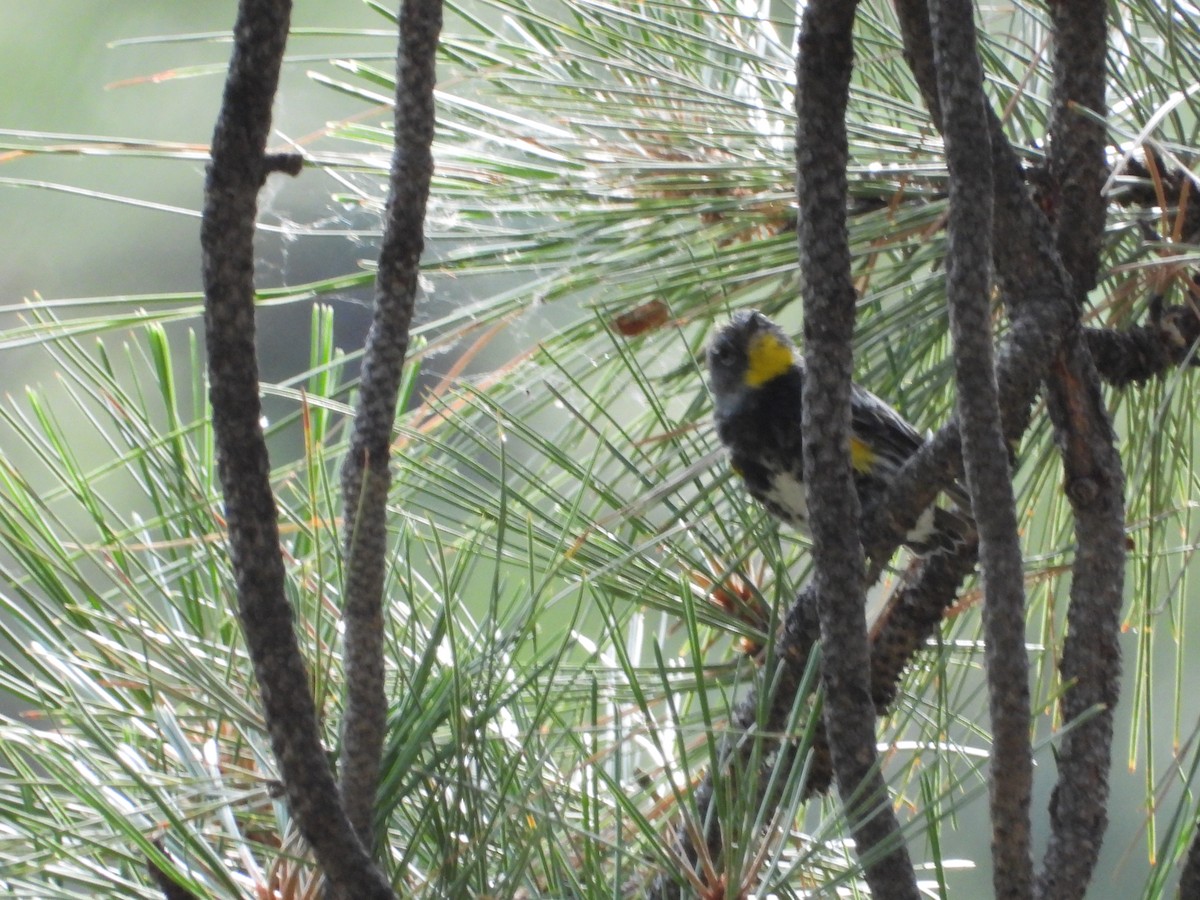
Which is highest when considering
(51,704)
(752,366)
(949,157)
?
(949,157)

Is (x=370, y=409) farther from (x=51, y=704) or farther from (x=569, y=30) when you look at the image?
(x=569, y=30)

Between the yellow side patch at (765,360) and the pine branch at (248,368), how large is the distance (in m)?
0.62

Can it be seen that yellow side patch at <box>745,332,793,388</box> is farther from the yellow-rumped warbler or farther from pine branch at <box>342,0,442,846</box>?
pine branch at <box>342,0,442,846</box>

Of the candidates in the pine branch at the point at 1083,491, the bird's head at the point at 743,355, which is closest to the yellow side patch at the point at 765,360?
the bird's head at the point at 743,355

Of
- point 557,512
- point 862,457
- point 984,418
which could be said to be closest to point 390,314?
point 984,418

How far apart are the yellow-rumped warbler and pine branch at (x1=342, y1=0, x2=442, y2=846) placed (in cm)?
40

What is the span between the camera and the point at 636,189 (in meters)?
0.70

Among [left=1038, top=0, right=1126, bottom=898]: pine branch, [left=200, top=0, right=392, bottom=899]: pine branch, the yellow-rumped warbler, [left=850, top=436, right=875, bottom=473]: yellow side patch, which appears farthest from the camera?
[left=850, top=436, right=875, bottom=473]: yellow side patch

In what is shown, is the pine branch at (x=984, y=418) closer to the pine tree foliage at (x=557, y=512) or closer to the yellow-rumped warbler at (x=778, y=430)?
the pine tree foliage at (x=557, y=512)

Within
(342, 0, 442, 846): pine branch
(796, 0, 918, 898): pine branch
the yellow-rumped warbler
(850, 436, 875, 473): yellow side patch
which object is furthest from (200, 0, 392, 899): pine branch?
(850, 436, 875, 473): yellow side patch

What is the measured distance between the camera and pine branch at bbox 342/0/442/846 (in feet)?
1.12

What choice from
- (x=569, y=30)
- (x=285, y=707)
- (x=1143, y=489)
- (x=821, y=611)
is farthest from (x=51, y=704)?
(x=1143, y=489)

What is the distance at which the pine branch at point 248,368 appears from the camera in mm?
299

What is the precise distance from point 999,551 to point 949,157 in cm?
10
